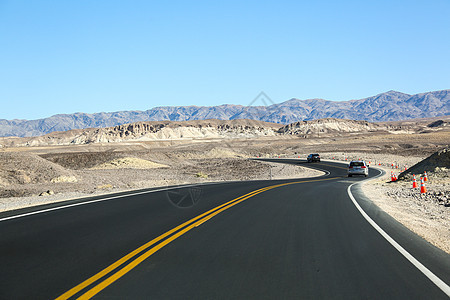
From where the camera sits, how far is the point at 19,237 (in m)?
8.13

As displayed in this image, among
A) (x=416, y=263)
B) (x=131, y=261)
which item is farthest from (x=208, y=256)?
(x=416, y=263)

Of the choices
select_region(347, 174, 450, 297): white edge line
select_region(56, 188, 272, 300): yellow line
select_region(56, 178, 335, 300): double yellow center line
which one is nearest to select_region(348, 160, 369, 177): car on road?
select_region(347, 174, 450, 297): white edge line

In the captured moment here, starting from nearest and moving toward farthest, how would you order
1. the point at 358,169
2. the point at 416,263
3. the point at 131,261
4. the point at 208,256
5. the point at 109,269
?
the point at 109,269 → the point at 131,261 → the point at 416,263 → the point at 208,256 → the point at 358,169

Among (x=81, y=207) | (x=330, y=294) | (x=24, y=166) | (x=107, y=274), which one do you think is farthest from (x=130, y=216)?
(x=24, y=166)

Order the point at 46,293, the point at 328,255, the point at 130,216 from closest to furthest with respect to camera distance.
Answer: the point at 46,293 < the point at 328,255 < the point at 130,216

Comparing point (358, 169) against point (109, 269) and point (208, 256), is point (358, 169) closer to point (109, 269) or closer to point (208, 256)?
point (208, 256)

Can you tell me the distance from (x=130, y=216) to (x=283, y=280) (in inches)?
243

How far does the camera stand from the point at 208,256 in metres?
6.89

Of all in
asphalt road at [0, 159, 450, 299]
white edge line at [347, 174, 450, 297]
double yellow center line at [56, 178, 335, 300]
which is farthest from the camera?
white edge line at [347, 174, 450, 297]

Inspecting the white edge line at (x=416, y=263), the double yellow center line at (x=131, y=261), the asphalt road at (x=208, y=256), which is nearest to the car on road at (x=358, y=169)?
the asphalt road at (x=208, y=256)

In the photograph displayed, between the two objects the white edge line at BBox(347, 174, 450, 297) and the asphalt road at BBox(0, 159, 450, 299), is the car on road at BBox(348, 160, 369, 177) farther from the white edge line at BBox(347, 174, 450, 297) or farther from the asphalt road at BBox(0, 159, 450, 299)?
the white edge line at BBox(347, 174, 450, 297)

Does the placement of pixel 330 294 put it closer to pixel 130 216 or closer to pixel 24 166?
pixel 130 216

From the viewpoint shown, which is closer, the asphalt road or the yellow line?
the yellow line

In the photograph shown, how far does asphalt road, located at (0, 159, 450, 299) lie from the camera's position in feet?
17.2
